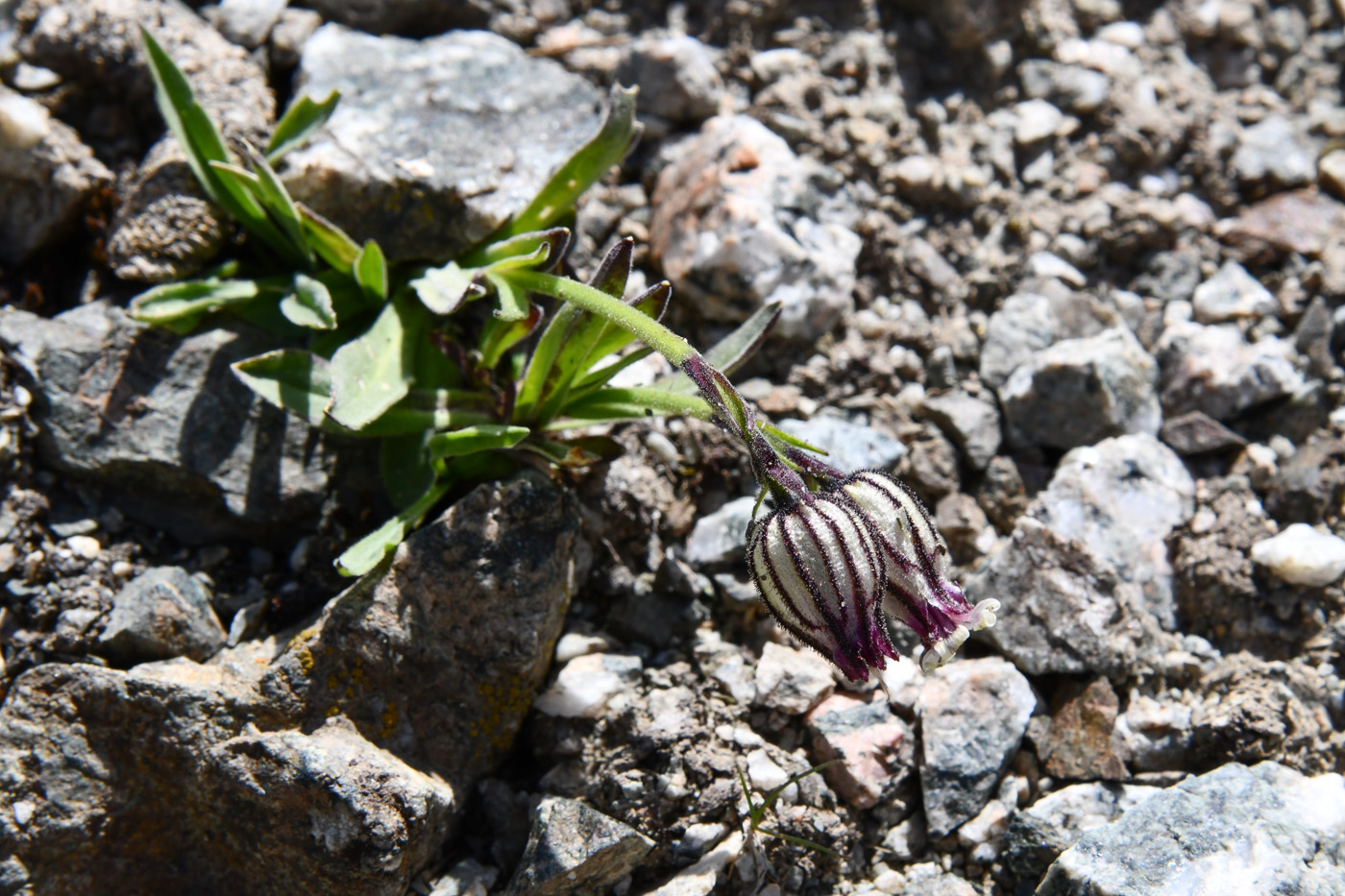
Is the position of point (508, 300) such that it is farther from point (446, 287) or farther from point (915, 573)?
point (915, 573)

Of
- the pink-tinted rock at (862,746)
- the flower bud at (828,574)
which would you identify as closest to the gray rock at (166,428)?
the flower bud at (828,574)

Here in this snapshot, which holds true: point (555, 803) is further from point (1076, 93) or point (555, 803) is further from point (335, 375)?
point (1076, 93)

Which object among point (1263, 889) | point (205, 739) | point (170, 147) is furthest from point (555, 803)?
point (170, 147)

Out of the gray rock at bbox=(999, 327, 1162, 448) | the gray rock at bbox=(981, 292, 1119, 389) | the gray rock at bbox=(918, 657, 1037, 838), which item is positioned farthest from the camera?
the gray rock at bbox=(981, 292, 1119, 389)

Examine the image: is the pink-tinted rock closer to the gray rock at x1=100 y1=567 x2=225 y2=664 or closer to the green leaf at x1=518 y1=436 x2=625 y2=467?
the green leaf at x1=518 y1=436 x2=625 y2=467

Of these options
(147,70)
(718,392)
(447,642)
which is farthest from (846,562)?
(147,70)

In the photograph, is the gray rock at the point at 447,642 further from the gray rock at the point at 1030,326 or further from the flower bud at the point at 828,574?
the gray rock at the point at 1030,326

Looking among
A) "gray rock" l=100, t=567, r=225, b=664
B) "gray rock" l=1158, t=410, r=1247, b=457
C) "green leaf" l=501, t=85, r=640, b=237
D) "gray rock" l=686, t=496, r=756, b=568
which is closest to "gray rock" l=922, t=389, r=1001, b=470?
"gray rock" l=1158, t=410, r=1247, b=457
